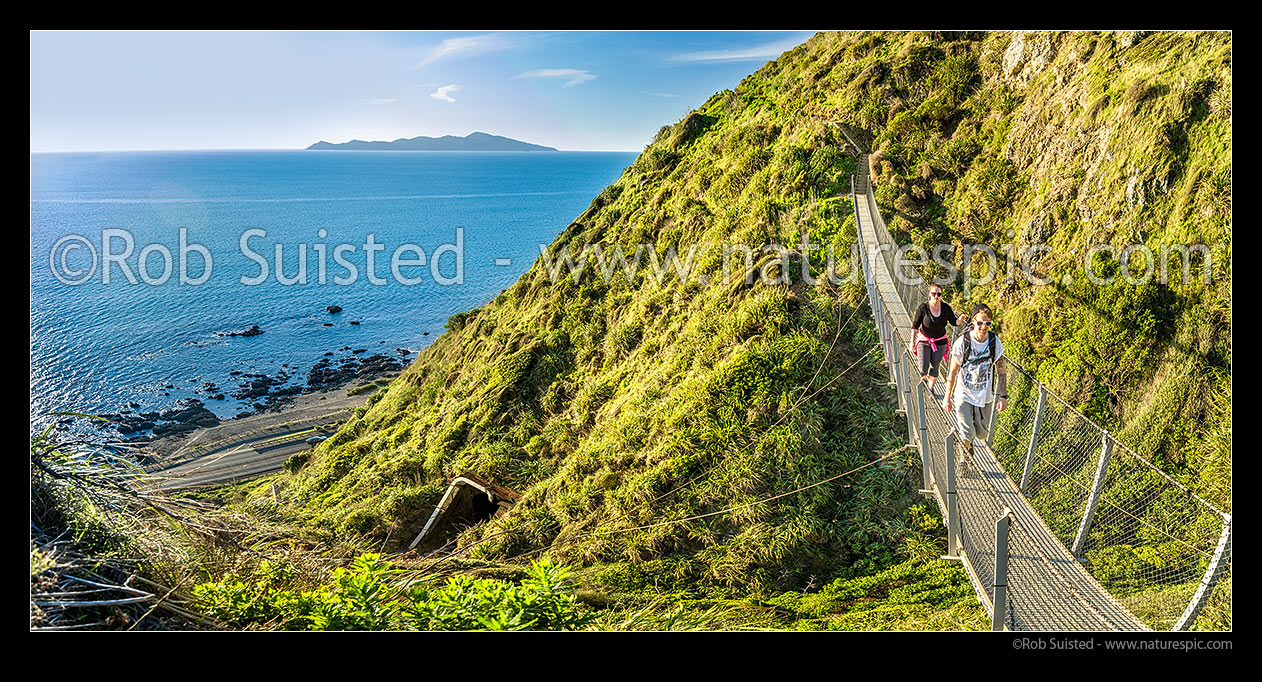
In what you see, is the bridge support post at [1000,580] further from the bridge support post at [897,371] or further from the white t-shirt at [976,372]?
the bridge support post at [897,371]

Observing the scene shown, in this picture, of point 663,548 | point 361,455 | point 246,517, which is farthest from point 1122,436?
point 361,455

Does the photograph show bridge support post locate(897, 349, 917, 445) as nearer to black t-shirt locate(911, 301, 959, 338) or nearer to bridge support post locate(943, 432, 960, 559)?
black t-shirt locate(911, 301, 959, 338)

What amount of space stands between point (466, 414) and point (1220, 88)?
38.0 feet

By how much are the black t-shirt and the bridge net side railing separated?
22.7 inches

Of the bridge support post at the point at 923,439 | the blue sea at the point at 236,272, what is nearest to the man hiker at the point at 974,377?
the bridge support post at the point at 923,439

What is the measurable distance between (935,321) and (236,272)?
6522 centimetres

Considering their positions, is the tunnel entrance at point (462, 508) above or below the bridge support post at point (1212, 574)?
below

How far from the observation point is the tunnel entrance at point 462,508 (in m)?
10.3

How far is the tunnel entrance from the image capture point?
10258 mm

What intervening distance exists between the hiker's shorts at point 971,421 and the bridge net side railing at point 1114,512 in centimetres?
29

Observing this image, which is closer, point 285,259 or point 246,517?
point 246,517

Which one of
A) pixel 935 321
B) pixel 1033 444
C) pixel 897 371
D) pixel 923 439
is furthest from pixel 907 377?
pixel 1033 444

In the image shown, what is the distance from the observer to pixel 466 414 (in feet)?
40.1
